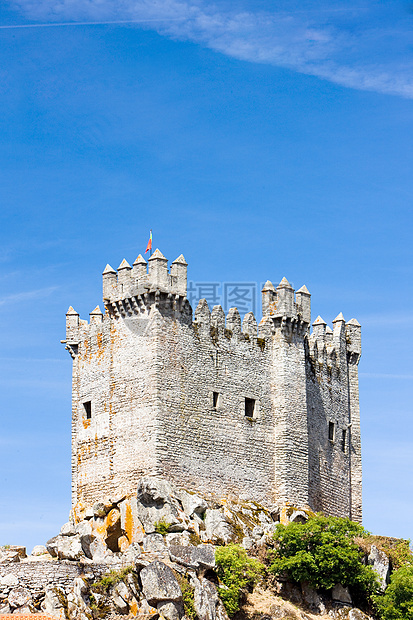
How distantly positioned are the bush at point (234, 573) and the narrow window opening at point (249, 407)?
28.8ft

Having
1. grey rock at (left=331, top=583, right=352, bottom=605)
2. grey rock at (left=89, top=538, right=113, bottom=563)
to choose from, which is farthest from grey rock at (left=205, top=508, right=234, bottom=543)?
grey rock at (left=331, top=583, right=352, bottom=605)

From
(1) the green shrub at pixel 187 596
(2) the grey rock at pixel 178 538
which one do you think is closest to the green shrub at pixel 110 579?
(1) the green shrub at pixel 187 596

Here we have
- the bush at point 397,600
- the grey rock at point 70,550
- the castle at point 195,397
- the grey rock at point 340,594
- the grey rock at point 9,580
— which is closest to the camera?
the grey rock at point 9,580

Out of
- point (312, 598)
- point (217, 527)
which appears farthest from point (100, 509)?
point (312, 598)

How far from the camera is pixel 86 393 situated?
70.6 m

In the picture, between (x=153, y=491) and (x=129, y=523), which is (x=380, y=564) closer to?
(x=153, y=491)

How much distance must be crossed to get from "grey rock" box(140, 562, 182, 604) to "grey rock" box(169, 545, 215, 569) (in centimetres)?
148

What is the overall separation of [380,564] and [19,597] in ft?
62.7

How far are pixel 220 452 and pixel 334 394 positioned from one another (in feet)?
34.5

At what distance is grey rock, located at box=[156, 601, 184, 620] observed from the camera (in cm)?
5844

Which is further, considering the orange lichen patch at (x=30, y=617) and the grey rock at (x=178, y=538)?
the grey rock at (x=178, y=538)

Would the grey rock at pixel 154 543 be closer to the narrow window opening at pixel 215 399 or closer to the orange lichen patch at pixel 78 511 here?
the orange lichen patch at pixel 78 511

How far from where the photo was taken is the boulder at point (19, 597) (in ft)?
192

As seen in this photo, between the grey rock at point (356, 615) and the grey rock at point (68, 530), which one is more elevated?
the grey rock at point (68, 530)
